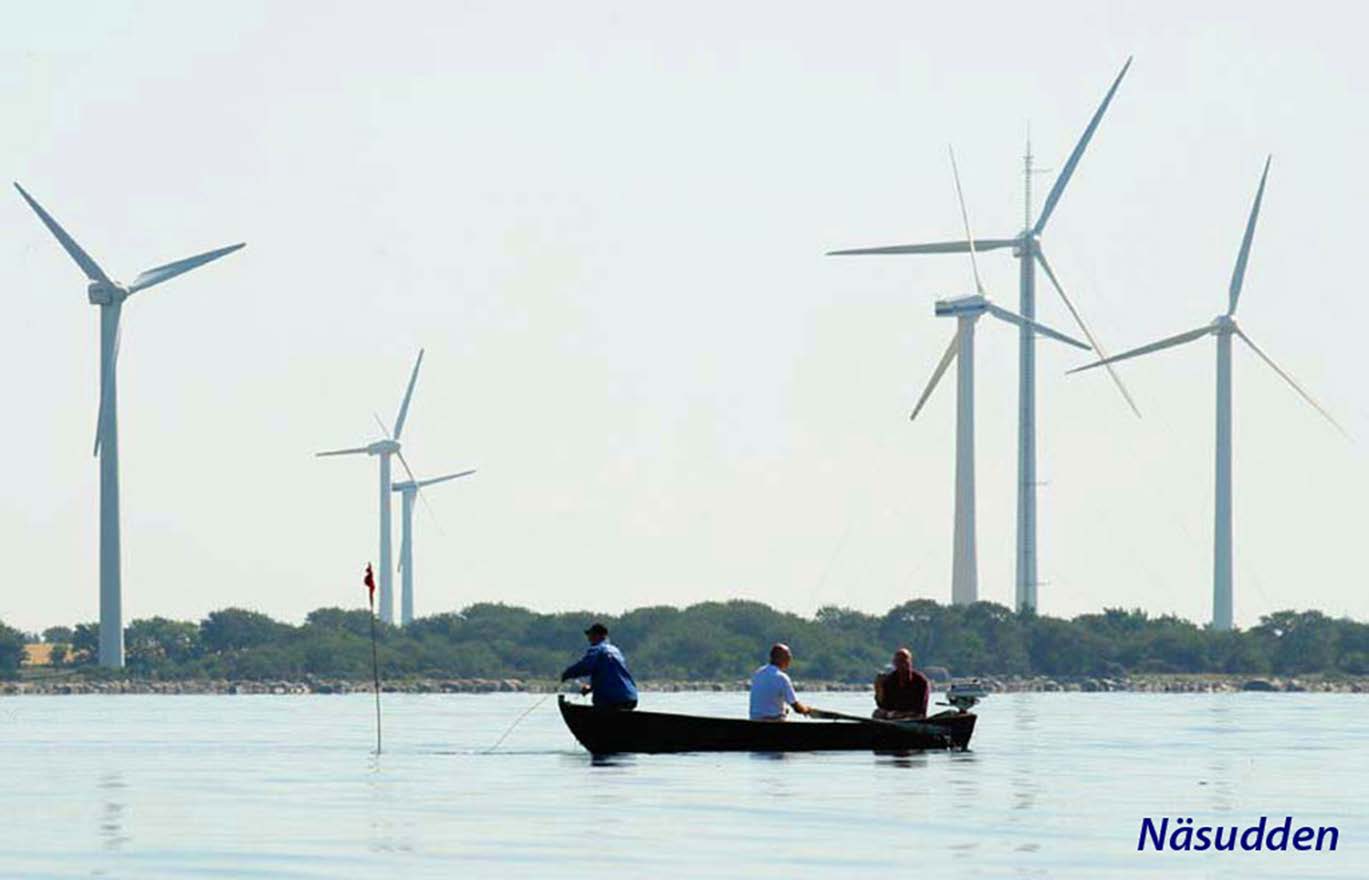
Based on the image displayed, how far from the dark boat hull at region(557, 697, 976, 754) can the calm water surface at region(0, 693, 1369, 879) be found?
1.29 ft

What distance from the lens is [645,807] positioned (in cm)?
4266

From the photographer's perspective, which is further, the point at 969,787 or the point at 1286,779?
the point at 1286,779

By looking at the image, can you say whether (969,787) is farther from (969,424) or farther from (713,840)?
(969,424)

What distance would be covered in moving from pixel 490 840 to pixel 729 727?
806 inches

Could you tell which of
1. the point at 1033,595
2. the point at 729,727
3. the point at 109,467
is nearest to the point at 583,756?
the point at 729,727

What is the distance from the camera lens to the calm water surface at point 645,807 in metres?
34.1

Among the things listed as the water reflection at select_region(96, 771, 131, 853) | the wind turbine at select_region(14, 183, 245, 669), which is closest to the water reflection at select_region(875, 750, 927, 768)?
the water reflection at select_region(96, 771, 131, 853)

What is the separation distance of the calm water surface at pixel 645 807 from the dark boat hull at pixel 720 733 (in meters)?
0.39

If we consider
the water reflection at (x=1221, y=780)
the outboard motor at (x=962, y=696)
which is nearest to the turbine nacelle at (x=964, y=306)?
the water reflection at (x=1221, y=780)

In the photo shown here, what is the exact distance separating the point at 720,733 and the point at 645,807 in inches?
583

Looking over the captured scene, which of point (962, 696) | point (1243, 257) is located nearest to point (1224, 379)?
point (1243, 257)

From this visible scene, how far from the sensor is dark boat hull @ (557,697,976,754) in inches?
2256

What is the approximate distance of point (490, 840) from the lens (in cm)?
3719

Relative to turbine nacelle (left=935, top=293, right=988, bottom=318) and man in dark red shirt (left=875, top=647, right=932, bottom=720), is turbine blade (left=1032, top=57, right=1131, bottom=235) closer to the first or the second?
turbine nacelle (left=935, top=293, right=988, bottom=318)
